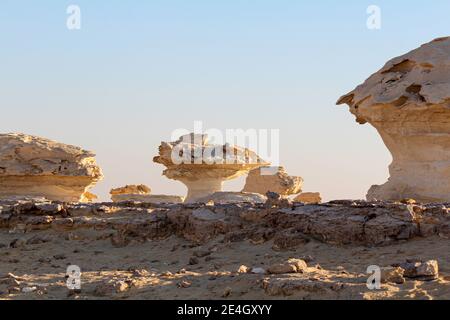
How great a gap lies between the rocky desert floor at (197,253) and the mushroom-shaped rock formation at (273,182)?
1397 cm

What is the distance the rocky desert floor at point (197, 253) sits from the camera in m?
6.51

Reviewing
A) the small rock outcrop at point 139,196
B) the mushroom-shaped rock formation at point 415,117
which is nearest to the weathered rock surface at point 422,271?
the mushroom-shaped rock formation at point 415,117

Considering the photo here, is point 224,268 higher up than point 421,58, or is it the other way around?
point 421,58

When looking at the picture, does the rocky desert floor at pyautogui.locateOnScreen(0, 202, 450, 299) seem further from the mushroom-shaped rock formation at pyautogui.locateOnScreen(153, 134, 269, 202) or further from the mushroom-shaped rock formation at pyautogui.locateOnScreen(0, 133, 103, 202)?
the mushroom-shaped rock formation at pyautogui.locateOnScreen(153, 134, 269, 202)

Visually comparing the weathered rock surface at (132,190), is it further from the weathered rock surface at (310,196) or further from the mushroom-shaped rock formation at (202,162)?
the weathered rock surface at (310,196)

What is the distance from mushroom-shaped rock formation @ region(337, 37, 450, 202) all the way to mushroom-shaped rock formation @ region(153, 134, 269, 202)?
348 inches

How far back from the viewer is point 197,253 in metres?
8.52

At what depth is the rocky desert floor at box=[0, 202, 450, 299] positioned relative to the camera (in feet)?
21.4

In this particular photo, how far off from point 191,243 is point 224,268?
5.15 feet

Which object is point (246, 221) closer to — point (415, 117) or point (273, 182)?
point (415, 117)

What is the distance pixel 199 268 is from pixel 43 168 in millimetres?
12316

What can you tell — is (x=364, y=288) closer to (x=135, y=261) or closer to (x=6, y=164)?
(x=135, y=261)

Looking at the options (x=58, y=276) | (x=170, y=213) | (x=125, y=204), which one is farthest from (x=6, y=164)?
(x=58, y=276)
